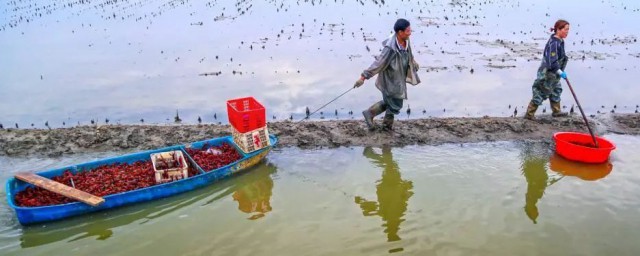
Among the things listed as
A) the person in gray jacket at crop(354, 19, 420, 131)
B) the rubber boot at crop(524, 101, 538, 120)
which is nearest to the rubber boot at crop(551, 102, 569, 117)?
the rubber boot at crop(524, 101, 538, 120)

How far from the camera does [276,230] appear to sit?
589cm

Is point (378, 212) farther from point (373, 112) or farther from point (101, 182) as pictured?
point (101, 182)

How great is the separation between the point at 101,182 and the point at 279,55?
833cm

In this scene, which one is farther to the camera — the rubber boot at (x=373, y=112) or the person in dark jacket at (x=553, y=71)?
the rubber boot at (x=373, y=112)

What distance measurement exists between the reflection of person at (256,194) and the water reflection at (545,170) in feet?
11.7

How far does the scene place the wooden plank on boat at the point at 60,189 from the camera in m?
5.75

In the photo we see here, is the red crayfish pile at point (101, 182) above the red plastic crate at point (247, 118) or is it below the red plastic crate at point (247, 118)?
below

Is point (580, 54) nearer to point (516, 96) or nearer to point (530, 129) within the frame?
point (516, 96)

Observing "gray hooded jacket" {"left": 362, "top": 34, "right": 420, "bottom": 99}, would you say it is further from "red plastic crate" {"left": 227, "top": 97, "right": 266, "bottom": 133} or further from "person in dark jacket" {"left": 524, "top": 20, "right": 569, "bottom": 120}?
"person in dark jacket" {"left": 524, "top": 20, "right": 569, "bottom": 120}

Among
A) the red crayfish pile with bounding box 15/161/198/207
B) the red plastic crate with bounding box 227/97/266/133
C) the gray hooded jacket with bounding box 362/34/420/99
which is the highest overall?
the gray hooded jacket with bounding box 362/34/420/99

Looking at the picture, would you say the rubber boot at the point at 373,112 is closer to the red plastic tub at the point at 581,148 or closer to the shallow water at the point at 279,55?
the shallow water at the point at 279,55

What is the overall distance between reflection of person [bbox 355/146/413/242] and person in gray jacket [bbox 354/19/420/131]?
3.43 feet

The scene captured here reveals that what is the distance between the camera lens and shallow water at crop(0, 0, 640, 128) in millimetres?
10508

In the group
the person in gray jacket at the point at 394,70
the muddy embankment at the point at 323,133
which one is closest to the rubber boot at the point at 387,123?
the person in gray jacket at the point at 394,70
